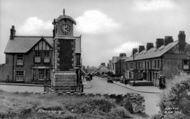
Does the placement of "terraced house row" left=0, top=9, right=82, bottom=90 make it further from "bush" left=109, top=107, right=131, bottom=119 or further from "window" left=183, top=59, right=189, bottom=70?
"bush" left=109, top=107, right=131, bottom=119

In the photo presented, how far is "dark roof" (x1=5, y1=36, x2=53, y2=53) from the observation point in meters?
44.6

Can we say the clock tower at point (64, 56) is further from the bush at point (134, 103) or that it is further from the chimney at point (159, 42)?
the chimney at point (159, 42)

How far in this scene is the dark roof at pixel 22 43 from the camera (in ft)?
146

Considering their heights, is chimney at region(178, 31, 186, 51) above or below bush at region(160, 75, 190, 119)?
above

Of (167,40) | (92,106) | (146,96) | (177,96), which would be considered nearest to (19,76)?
(146,96)

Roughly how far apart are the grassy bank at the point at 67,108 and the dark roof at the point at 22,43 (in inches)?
1089

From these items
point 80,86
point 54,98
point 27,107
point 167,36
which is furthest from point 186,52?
point 27,107

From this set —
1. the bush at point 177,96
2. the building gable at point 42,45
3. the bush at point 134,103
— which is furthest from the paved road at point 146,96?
the building gable at point 42,45

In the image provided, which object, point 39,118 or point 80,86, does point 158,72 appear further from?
point 39,118

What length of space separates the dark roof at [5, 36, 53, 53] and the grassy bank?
90.8 ft

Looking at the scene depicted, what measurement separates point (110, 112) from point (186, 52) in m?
34.2

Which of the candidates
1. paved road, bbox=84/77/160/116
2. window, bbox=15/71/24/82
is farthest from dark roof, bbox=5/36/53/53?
paved road, bbox=84/77/160/116

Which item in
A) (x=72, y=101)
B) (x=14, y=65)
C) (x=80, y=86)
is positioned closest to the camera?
(x=72, y=101)

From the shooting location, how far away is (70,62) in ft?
75.6
